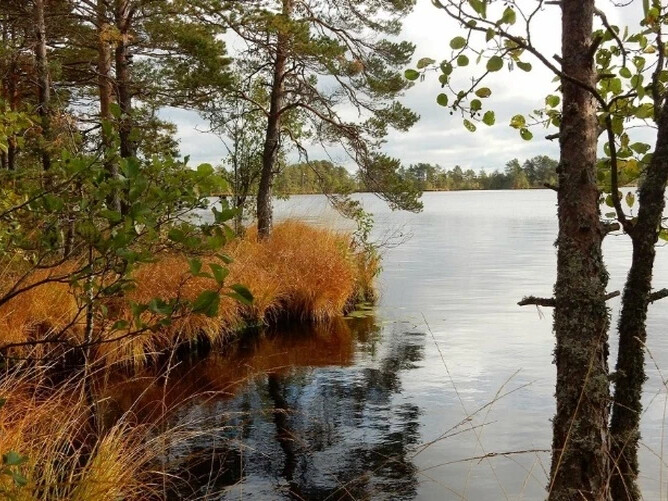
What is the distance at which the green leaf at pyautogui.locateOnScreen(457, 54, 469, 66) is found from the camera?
2.41 metres

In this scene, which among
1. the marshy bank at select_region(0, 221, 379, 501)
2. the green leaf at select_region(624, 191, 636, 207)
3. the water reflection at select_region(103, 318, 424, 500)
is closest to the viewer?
the green leaf at select_region(624, 191, 636, 207)

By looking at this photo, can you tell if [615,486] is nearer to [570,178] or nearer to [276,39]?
[570,178]

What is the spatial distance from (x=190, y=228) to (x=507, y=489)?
4.16 meters

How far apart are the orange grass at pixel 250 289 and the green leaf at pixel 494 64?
592 centimetres

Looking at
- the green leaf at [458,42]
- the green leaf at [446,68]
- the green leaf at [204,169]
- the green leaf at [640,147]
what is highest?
the green leaf at [458,42]

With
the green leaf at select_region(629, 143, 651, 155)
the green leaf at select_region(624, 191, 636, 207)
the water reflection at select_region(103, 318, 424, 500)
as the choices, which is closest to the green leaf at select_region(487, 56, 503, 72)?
the green leaf at select_region(629, 143, 651, 155)

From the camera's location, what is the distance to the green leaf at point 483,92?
2580mm

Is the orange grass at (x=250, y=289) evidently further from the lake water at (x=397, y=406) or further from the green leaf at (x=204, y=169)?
the green leaf at (x=204, y=169)

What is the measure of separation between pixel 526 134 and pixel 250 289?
8.40 metres

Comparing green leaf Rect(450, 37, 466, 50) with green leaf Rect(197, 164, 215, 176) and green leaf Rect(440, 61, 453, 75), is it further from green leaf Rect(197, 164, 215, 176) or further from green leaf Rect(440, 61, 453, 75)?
green leaf Rect(197, 164, 215, 176)

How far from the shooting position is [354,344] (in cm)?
1073

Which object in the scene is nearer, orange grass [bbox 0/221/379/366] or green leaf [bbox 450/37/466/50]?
green leaf [bbox 450/37/466/50]

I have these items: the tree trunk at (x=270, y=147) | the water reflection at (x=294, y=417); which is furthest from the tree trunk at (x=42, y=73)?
the tree trunk at (x=270, y=147)

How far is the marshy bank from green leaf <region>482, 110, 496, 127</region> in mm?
2327
